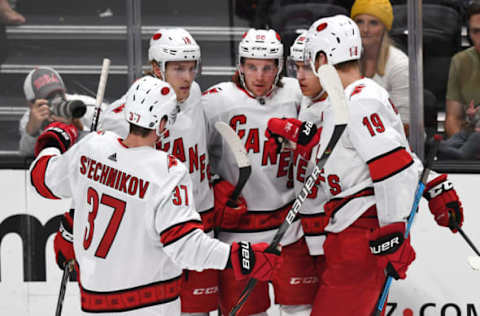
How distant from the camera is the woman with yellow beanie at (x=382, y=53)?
12.0 ft

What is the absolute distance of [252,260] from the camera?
2.66m

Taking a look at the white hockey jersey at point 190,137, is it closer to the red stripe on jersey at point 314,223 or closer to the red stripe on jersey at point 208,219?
the red stripe on jersey at point 208,219

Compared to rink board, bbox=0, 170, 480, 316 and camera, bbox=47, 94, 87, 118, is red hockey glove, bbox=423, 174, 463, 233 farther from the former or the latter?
camera, bbox=47, 94, 87, 118

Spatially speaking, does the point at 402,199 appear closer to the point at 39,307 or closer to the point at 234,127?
the point at 234,127

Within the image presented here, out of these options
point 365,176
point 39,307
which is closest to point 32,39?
point 39,307

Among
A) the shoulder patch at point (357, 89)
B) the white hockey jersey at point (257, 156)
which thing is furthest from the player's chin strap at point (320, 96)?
the shoulder patch at point (357, 89)

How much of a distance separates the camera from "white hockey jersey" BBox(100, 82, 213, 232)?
0.18 meters

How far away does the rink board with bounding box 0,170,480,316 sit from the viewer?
12.1 feet

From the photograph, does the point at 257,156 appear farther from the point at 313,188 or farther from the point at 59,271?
the point at 59,271

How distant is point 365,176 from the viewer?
3014 mm

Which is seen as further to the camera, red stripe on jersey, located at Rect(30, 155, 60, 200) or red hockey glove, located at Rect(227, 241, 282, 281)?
red stripe on jersey, located at Rect(30, 155, 60, 200)

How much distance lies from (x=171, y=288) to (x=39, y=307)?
1329 mm

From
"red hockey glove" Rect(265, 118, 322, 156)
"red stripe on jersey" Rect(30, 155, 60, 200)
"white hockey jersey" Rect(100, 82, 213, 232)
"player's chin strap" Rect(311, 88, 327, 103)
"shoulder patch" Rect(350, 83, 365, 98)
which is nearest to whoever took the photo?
"red stripe on jersey" Rect(30, 155, 60, 200)

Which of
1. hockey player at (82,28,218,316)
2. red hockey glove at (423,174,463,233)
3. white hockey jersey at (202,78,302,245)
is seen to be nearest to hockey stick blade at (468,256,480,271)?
red hockey glove at (423,174,463,233)
